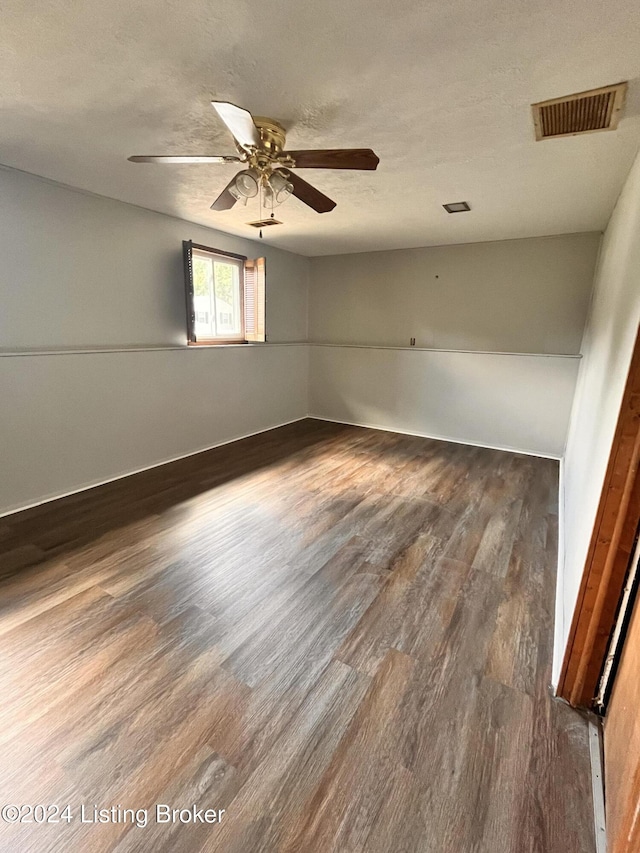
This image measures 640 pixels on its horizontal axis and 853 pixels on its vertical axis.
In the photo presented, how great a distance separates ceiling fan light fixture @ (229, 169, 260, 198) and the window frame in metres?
2.05

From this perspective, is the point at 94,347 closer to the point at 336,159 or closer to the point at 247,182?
the point at 247,182

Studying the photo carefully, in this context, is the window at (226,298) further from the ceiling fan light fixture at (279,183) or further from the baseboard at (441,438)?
the ceiling fan light fixture at (279,183)

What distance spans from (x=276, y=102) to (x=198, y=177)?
1134 millimetres

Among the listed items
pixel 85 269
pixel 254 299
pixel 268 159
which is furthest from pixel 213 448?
pixel 268 159

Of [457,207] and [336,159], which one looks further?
[457,207]

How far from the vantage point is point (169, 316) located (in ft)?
12.5

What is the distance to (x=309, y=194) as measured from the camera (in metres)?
2.16

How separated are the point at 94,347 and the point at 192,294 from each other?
1054 millimetres

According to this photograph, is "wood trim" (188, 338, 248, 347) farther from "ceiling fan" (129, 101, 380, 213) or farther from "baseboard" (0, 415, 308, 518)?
"ceiling fan" (129, 101, 380, 213)

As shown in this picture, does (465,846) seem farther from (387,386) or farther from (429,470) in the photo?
(387,386)

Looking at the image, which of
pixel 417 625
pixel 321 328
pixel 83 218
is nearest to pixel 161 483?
pixel 83 218

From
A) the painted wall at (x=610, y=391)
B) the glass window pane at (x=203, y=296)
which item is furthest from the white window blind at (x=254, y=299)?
the painted wall at (x=610, y=391)

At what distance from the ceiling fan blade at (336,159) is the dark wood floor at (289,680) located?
2106mm

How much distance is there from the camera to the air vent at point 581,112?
5.20 ft
